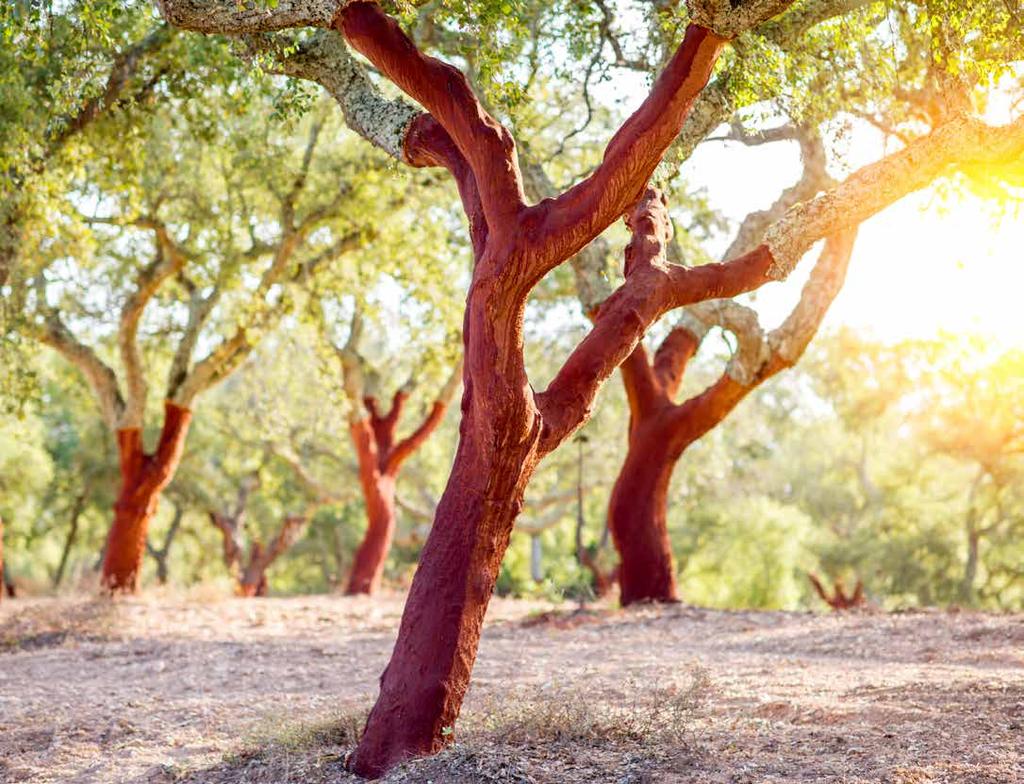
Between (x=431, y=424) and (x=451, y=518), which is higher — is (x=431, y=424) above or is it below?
above

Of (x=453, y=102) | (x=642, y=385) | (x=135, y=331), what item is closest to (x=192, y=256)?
(x=135, y=331)

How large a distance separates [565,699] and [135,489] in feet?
35.2

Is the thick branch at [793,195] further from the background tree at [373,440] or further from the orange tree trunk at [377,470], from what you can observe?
the orange tree trunk at [377,470]

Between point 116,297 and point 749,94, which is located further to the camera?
point 116,297

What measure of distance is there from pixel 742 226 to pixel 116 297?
10.3 metres

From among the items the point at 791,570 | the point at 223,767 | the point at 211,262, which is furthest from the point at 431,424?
the point at 791,570

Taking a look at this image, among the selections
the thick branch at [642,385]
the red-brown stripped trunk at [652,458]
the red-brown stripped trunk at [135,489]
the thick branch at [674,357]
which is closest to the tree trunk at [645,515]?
Result: the red-brown stripped trunk at [652,458]

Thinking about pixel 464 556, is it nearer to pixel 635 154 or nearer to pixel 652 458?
pixel 635 154

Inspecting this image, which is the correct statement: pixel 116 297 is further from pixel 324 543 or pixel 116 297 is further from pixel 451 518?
pixel 324 543

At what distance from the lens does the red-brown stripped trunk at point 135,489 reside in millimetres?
14406

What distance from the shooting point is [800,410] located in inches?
1451

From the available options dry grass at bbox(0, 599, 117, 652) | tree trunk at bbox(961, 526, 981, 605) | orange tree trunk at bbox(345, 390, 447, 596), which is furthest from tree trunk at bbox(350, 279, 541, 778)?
tree trunk at bbox(961, 526, 981, 605)

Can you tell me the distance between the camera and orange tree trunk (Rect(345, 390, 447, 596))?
55.3ft

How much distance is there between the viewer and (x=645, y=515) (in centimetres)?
1203
